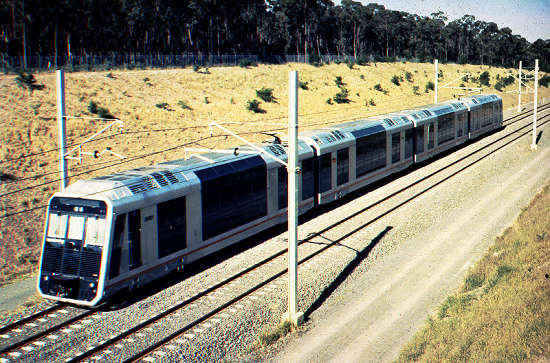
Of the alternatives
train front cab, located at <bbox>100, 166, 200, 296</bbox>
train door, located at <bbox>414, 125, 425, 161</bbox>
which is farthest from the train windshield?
train door, located at <bbox>414, 125, 425, 161</bbox>

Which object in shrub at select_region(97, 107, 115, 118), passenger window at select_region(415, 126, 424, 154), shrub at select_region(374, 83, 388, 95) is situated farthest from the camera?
shrub at select_region(374, 83, 388, 95)

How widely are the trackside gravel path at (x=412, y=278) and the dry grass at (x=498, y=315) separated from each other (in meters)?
0.69

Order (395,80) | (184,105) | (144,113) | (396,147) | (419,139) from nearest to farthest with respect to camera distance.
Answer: (396,147) → (419,139) → (144,113) → (184,105) → (395,80)

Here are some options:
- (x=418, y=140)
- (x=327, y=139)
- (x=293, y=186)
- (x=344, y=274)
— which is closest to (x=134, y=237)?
(x=293, y=186)

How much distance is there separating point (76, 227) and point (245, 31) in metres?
100

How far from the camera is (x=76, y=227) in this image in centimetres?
1554

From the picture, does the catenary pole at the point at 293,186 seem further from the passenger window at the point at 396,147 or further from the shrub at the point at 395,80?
the shrub at the point at 395,80

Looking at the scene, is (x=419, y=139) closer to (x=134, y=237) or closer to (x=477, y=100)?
(x=477, y=100)

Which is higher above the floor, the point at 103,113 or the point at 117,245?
the point at 103,113

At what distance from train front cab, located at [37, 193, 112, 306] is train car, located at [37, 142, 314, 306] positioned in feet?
0.09

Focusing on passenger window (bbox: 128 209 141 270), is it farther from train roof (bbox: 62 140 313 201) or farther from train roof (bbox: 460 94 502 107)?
train roof (bbox: 460 94 502 107)

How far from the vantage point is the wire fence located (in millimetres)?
58103

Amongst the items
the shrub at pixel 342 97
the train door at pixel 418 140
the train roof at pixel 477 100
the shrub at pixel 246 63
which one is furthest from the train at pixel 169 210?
the shrub at pixel 246 63

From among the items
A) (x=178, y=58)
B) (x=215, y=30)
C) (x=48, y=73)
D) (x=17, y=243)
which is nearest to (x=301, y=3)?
(x=215, y=30)
